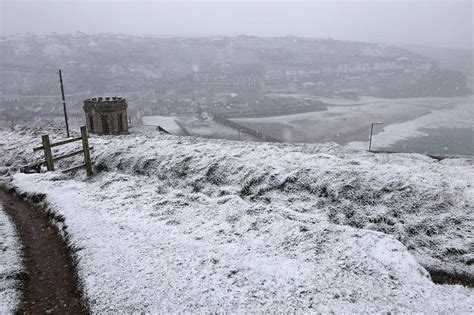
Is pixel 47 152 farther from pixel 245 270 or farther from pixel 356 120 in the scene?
pixel 356 120

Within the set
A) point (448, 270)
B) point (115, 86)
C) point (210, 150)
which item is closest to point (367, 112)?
point (210, 150)

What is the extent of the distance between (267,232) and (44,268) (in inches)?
261

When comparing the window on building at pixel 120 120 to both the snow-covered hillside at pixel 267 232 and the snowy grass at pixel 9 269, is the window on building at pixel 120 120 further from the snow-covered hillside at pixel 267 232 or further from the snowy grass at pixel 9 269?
the snowy grass at pixel 9 269

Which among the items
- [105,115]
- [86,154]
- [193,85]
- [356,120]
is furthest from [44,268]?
[193,85]

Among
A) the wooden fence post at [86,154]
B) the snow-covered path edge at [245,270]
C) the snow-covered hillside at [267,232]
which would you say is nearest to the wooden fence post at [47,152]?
the snow-covered hillside at [267,232]

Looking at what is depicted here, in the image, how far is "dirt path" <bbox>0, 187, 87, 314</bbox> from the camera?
7.80m

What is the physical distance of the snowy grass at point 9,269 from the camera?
7.72 metres

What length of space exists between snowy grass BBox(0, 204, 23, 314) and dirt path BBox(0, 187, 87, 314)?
6.8 inches

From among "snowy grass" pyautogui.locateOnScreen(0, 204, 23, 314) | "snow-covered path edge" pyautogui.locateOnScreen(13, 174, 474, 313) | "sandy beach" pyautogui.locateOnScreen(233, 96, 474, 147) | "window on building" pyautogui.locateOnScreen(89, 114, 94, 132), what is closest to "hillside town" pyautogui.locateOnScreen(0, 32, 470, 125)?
"sandy beach" pyautogui.locateOnScreen(233, 96, 474, 147)

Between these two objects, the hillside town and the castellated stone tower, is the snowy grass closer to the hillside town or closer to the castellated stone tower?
the castellated stone tower

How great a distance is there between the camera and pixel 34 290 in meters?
8.30

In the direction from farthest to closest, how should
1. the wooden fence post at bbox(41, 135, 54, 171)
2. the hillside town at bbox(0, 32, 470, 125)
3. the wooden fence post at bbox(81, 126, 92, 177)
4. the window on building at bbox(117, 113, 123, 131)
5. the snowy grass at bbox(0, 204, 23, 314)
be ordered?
the hillside town at bbox(0, 32, 470, 125)
the window on building at bbox(117, 113, 123, 131)
the wooden fence post at bbox(81, 126, 92, 177)
the wooden fence post at bbox(41, 135, 54, 171)
the snowy grass at bbox(0, 204, 23, 314)

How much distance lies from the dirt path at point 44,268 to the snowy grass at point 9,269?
172 millimetres

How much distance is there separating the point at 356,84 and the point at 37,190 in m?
178
